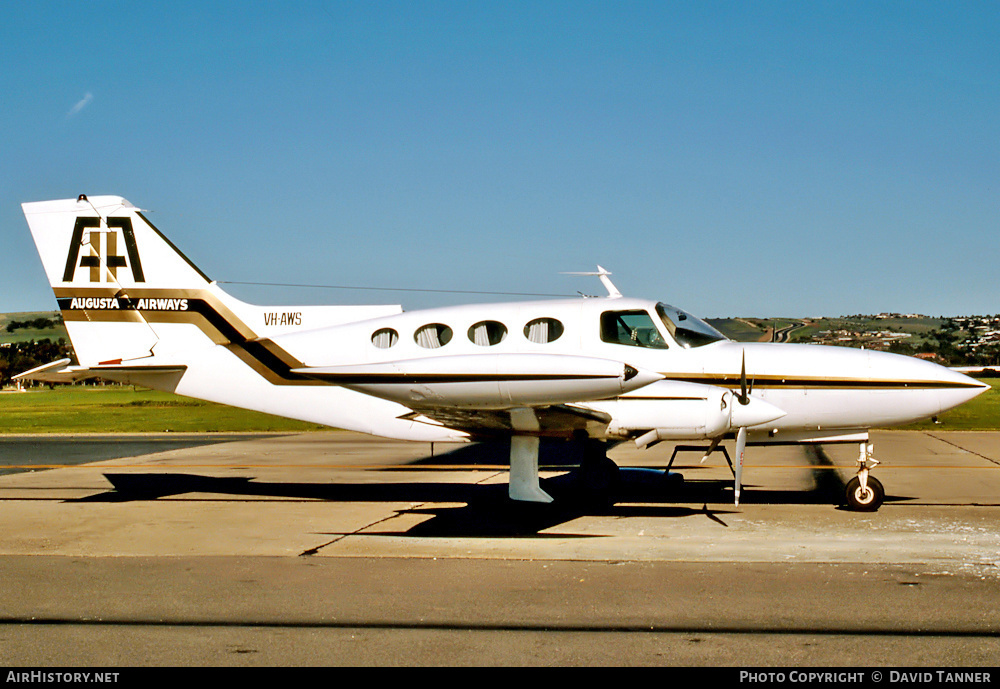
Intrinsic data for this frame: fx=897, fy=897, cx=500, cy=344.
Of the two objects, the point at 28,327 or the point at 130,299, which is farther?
the point at 28,327

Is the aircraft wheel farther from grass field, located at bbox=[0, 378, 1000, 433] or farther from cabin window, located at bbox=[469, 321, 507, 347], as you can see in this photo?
grass field, located at bbox=[0, 378, 1000, 433]

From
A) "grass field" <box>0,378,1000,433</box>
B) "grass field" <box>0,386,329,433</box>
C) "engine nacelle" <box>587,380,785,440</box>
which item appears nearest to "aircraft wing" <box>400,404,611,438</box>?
"engine nacelle" <box>587,380,785,440</box>

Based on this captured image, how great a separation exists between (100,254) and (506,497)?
707 centimetres

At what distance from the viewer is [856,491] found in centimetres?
1168

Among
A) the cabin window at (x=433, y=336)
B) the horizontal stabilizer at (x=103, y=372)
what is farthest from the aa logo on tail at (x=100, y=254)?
the cabin window at (x=433, y=336)

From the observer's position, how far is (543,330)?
39.5 ft

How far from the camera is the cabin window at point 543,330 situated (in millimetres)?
11984

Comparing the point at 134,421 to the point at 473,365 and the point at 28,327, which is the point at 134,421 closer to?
the point at 473,365

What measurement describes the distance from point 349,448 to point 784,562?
15408 millimetres

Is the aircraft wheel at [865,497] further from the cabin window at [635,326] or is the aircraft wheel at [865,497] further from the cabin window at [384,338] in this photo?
the cabin window at [384,338]

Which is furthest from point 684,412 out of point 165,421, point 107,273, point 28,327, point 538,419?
→ point 28,327

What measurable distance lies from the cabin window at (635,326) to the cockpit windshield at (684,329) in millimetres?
177

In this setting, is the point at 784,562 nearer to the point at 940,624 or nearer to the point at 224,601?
the point at 940,624
